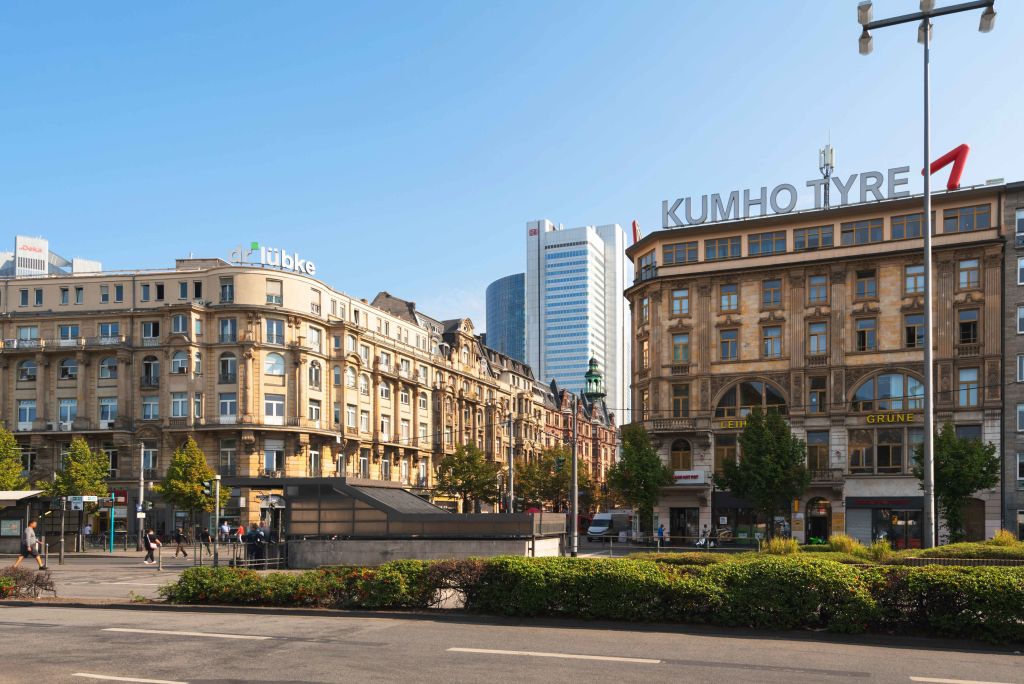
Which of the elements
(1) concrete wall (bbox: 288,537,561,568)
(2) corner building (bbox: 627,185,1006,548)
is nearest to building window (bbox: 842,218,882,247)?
(2) corner building (bbox: 627,185,1006,548)

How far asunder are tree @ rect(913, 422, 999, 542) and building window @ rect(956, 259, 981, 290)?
9.65 m

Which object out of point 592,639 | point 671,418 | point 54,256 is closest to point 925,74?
point 592,639

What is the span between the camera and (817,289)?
60188mm

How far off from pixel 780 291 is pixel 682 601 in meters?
46.6

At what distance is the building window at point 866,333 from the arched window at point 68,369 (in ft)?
180

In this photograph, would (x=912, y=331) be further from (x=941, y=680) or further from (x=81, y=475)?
(x=81, y=475)

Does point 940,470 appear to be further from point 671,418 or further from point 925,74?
point 925,74

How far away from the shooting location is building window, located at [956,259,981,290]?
183 feet

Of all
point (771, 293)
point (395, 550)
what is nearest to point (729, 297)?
point (771, 293)

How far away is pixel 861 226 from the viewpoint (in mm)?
59344

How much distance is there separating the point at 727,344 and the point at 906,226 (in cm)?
1291

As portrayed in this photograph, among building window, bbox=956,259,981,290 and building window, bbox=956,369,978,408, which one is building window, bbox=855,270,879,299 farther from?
building window, bbox=956,369,978,408

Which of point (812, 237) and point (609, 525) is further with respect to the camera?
point (609, 525)

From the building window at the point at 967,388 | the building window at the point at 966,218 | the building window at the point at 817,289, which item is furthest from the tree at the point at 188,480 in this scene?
the building window at the point at 966,218
